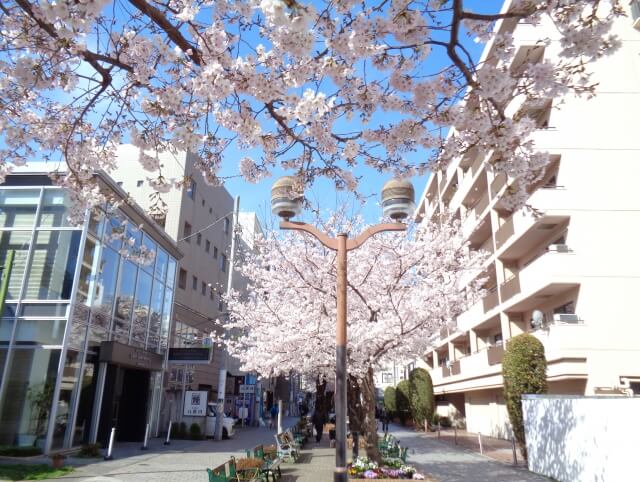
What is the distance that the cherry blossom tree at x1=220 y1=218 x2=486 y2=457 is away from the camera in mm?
11750

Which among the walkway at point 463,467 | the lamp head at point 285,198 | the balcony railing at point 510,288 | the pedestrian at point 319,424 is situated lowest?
the walkway at point 463,467

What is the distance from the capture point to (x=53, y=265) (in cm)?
1608

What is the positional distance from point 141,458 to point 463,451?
39.0ft

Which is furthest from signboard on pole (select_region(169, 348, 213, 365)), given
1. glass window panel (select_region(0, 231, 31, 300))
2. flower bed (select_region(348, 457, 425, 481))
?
flower bed (select_region(348, 457, 425, 481))

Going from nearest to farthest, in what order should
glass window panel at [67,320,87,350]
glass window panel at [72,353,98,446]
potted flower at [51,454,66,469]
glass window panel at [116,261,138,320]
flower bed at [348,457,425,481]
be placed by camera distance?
flower bed at [348,457,425,481] < potted flower at [51,454,66,469] < glass window panel at [67,320,87,350] < glass window panel at [72,353,98,446] < glass window panel at [116,261,138,320]

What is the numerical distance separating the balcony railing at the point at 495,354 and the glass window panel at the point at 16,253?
19170mm

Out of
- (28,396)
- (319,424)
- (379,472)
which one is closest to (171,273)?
(319,424)

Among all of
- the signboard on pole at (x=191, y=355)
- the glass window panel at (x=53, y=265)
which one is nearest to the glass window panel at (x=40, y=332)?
the glass window panel at (x=53, y=265)

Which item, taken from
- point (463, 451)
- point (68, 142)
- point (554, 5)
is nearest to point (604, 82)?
point (463, 451)

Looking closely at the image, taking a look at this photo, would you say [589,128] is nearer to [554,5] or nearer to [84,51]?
[554,5]

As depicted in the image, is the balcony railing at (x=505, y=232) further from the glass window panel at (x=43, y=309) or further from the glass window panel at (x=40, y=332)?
the glass window panel at (x=40, y=332)

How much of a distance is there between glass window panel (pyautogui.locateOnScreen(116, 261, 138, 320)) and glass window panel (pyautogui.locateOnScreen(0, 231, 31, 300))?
12.2ft

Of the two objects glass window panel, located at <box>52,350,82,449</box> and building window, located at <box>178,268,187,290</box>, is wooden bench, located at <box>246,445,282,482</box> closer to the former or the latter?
glass window panel, located at <box>52,350,82,449</box>

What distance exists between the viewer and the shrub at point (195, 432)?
23.1 m
